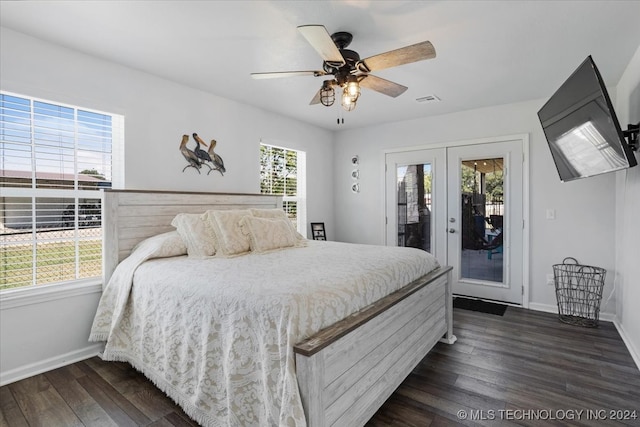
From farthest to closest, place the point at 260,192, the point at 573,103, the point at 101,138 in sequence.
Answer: the point at 260,192 < the point at 101,138 < the point at 573,103

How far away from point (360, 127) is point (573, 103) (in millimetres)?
3039

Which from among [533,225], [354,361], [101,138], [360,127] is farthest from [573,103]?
[101,138]

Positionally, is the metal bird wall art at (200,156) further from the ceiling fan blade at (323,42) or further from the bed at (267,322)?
the ceiling fan blade at (323,42)

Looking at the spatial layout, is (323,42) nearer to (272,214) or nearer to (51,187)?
(272,214)

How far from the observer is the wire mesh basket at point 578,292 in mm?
3336

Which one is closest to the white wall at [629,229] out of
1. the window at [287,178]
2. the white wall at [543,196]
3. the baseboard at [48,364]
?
the white wall at [543,196]

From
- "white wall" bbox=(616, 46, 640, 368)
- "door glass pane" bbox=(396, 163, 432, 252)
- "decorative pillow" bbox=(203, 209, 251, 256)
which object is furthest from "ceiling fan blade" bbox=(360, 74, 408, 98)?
"door glass pane" bbox=(396, 163, 432, 252)

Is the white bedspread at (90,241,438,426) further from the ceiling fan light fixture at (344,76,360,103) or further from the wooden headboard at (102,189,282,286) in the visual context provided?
the ceiling fan light fixture at (344,76,360,103)

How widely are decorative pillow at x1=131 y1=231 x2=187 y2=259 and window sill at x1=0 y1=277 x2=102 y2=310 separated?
1.42 feet

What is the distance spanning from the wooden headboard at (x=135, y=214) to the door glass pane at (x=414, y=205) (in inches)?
109

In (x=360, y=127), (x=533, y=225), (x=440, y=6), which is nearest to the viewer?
(x=440, y=6)

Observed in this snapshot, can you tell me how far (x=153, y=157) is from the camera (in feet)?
10.2

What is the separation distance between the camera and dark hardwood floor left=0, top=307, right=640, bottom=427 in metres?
1.88

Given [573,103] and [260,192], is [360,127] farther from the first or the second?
[573,103]
